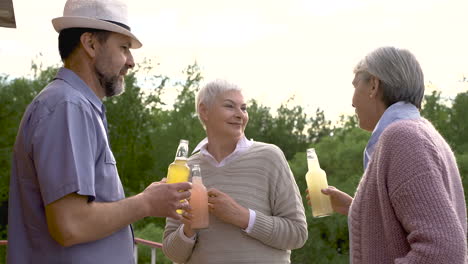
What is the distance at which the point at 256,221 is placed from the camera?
3.22 m

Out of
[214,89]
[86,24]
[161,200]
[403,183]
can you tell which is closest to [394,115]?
[403,183]

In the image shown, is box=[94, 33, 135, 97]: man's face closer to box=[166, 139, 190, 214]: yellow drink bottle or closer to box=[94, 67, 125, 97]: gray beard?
box=[94, 67, 125, 97]: gray beard

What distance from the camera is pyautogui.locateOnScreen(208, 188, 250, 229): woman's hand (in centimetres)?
317

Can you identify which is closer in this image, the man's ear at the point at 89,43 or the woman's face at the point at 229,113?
the man's ear at the point at 89,43

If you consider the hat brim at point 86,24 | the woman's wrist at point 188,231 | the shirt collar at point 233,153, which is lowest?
the woman's wrist at point 188,231

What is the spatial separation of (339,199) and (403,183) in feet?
3.51

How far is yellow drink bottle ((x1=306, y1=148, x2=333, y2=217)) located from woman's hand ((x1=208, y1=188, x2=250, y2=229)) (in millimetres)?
309

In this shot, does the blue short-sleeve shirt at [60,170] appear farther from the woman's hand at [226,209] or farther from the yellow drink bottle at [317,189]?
the yellow drink bottle at [317,189]

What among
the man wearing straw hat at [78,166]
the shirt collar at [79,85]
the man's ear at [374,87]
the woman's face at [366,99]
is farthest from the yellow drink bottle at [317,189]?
the shirt collar at [79,85]

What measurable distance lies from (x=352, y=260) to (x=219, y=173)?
1269 millimetres

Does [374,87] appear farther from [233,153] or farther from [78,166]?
[233,153]

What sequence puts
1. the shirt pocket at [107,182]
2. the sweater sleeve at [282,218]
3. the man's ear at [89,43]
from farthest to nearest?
the sweater sleeve at [282,218] → the man's ear at [89,43] → the shirt pocket at [107,182]

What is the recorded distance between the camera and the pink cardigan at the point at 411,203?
195 centimetres

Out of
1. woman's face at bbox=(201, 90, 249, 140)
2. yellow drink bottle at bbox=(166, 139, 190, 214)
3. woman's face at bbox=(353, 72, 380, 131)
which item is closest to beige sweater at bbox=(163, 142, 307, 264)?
woman's face at bbox=(201, 90, 249, 140)
